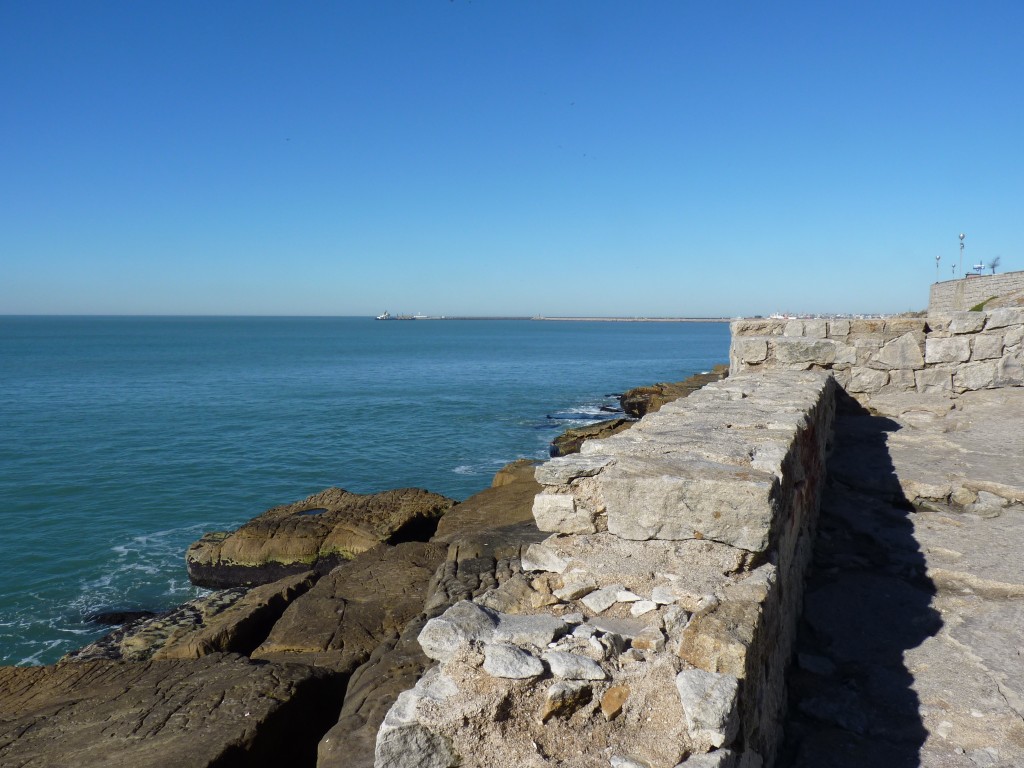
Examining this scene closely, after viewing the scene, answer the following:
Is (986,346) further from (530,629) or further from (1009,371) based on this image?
(530,629)

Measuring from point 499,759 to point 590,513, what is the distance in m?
1.45

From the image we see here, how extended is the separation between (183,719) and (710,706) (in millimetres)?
2690

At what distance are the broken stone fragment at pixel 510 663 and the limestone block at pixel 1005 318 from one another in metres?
8.63

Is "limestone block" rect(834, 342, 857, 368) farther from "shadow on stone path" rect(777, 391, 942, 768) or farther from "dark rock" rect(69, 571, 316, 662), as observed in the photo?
"dark rock" rect(69, 571, 316, 662)

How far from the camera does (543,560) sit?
10.0 ft

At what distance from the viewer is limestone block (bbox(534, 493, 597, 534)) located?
3230 mm

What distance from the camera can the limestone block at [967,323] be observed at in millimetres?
8383

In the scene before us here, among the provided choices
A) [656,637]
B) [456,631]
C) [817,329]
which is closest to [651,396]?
[817,329]

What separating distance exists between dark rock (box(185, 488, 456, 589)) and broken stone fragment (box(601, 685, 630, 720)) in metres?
7.48

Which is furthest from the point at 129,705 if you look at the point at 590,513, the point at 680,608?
the point at 680,608

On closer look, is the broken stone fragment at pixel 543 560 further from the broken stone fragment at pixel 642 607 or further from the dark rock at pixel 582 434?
the dark rock at pixel 582 434

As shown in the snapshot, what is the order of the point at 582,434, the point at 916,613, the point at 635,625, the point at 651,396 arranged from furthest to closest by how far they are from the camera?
1. the point at 651,396
2. the point at 582,434
3. the point at 916,613
4. the point at 635,625

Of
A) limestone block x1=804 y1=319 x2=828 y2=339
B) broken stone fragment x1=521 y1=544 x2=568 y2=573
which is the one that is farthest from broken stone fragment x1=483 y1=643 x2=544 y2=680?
limestone block x1=804 y1=319 x2=828 y2=339

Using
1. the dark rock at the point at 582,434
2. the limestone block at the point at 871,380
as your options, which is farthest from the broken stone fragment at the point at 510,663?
the dark rock at the point at 582,434
